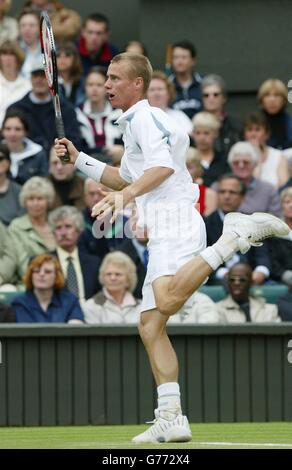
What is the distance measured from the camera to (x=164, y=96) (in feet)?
45.0

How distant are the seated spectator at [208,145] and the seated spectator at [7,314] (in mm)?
2760

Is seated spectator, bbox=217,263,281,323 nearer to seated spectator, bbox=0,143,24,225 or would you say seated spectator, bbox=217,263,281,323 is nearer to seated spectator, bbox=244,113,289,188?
seated spectator, bbox=244,113,289,188

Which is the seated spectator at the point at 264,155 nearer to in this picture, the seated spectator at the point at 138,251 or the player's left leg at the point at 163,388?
the seated spectator at the point at 138,251

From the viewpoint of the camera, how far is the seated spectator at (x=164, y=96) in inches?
537

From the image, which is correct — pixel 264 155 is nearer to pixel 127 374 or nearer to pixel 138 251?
pixel 138 251

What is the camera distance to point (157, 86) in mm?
13656

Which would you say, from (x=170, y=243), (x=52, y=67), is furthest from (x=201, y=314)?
(x=52, y=67)

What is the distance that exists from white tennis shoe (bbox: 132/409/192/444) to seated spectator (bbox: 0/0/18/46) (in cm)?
749

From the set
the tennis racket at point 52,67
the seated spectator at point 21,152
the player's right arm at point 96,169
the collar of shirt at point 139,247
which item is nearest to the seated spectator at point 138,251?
the collar of shirt at point 139,247

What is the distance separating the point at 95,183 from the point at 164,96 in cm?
153
